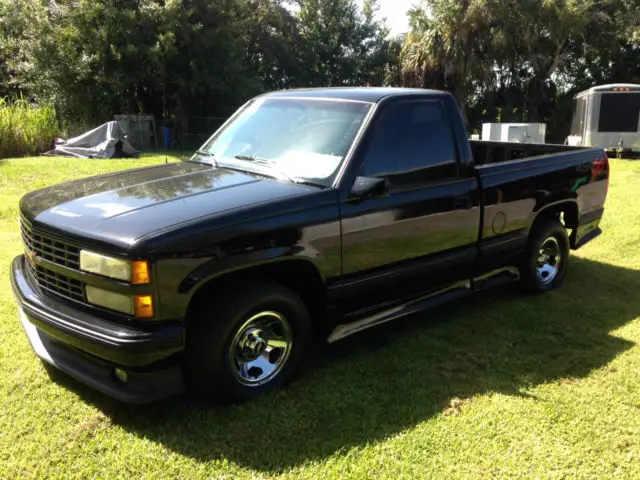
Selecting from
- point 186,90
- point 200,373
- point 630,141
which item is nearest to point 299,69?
point 186,90

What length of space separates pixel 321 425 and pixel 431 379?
0.93m

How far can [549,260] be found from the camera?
552 cm

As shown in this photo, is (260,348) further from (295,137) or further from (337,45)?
(337,45)

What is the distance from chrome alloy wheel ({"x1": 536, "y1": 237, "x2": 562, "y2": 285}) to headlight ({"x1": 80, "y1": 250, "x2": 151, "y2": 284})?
3.98m

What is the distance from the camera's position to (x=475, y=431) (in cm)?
316

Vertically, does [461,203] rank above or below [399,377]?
above

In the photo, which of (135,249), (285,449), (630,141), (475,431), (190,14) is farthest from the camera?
(190,14)

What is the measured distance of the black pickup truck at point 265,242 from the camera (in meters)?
2.89

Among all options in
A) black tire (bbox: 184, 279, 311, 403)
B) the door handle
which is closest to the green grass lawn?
black tire (bbox: 184, 279, 311, 403)

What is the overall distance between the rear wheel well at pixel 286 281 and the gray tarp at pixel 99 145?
13.7 m

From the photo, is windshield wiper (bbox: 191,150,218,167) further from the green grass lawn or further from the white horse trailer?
the white horse trailer

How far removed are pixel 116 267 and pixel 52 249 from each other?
64 centimetres

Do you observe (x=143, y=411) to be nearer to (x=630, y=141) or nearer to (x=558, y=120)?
(x=630, y=141)

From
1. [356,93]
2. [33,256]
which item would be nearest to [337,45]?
[356,93]
